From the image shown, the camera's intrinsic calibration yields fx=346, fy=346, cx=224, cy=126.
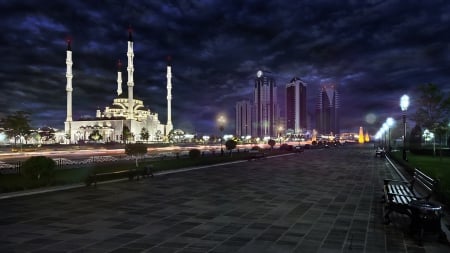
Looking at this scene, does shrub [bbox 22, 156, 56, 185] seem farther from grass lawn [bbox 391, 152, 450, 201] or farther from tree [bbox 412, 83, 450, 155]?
tree [bbox 412, 83, 450, 155]

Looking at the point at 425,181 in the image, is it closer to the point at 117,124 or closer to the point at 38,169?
the point at 38,169

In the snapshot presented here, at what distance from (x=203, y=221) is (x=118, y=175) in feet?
30.7

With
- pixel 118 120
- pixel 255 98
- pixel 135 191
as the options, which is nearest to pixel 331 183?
pixel 135 191

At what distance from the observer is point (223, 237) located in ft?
23.6

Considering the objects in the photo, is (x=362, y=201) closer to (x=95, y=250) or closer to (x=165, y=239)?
(x=165, y=239)

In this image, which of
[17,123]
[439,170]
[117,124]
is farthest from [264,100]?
[439,170]

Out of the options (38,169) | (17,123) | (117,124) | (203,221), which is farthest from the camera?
(117,124)

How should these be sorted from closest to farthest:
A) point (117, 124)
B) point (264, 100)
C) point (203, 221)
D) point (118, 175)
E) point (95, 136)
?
point (203, 221), point (118, 175), point (95, 136), point (117, 124), point (264, 100)

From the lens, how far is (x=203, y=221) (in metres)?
8.62

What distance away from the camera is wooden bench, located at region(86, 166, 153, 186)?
15.0m

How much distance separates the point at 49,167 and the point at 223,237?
1083cm

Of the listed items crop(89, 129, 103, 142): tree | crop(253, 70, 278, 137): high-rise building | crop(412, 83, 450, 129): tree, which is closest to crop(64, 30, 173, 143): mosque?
crop(89, 129, 103, 142): tree

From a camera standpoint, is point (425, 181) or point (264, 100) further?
point (264, 100)

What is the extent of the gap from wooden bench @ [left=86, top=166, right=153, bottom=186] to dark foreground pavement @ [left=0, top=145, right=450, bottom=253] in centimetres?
76
